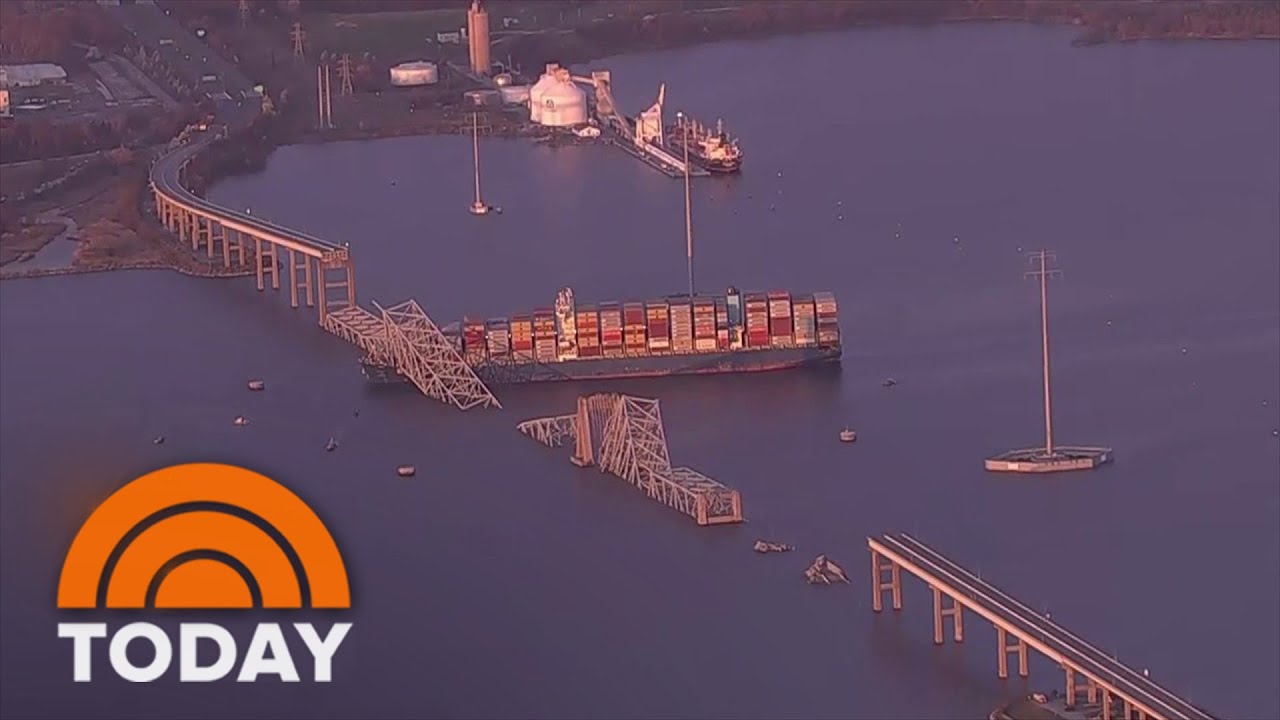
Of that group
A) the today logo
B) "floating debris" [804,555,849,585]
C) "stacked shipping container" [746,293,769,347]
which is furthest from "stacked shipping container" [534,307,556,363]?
the today logo

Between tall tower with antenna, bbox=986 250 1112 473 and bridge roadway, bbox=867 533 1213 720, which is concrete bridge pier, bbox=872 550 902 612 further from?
tall tower with antenna, bbox=986 250 1112 473

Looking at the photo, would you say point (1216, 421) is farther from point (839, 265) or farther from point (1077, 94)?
point (1077, 94)

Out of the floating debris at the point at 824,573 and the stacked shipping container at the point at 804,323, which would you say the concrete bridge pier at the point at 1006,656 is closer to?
the floating debris at the point at 824,573

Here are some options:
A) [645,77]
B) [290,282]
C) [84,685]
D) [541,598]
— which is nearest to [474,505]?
[541,598]

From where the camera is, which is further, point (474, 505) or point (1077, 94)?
point (1077, 94)

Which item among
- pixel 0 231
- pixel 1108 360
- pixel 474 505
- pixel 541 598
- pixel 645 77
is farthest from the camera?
pixel 645 77

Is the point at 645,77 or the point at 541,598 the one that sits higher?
the point at 645,77

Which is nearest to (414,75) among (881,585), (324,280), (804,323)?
(324,280)

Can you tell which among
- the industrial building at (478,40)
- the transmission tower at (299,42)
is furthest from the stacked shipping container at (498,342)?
the transmission tower at (299,42)

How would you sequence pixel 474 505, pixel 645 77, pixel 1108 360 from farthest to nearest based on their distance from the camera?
pixel 645 77, pixel 1108 360, pixel 474 505
